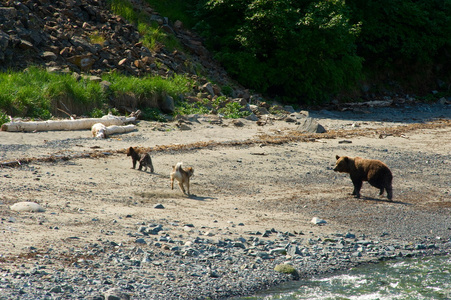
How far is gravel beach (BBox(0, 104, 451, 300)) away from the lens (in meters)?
6.97

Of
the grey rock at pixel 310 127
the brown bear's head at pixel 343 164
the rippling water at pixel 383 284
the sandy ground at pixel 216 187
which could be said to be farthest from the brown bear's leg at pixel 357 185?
the grey rock at pixel 310 127

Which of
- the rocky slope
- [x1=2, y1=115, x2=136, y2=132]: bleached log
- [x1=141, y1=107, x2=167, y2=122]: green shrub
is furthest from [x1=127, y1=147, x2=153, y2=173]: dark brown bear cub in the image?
the rocky slope

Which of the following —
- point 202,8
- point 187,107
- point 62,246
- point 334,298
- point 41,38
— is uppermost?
point 202,8

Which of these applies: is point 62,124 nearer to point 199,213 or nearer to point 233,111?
point 233,111

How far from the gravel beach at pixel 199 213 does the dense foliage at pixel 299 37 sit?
8.14 metres

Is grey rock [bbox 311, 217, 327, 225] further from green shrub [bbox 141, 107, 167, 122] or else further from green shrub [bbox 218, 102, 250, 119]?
green shrub [bbox 218, 102, 250, 119]

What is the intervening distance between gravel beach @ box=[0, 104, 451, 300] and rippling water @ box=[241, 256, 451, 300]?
214mm

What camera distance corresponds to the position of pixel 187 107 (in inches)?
773

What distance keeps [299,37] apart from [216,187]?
13.9m

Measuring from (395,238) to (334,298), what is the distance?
2641 mm

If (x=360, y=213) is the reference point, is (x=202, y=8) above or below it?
above

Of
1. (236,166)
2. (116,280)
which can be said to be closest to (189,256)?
(116,280)

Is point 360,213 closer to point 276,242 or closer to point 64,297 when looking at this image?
point 276,242

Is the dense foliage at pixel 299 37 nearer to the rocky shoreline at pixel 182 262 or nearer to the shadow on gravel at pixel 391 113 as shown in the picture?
the shadow on gravel at pixel 391 113
